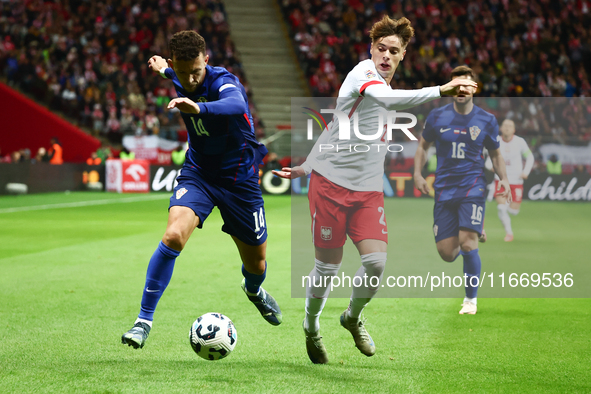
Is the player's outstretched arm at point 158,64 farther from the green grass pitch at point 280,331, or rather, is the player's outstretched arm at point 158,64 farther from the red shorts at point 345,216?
the green grass pitch at point 280,331

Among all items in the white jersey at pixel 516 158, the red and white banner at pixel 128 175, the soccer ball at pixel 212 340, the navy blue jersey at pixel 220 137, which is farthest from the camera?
the red and white banner at pixel 128 175

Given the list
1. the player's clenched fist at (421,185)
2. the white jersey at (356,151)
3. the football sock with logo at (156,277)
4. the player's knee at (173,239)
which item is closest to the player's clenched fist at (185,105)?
the player's knee at (173,239)

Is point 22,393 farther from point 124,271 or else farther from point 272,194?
point 272,194

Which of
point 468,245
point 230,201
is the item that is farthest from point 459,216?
point 230,201

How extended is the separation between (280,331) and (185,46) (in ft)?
7.99

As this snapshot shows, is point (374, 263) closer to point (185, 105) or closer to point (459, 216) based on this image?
point (185, 105)

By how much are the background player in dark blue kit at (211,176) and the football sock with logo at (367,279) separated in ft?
3.06

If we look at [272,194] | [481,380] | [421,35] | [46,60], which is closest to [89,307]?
[481,380]

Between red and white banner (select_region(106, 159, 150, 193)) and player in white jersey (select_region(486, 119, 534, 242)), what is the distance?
1671cm

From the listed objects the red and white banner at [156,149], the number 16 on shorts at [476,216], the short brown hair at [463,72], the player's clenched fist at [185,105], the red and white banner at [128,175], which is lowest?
the red and white banner at [128,175]

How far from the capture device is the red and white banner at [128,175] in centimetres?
2184

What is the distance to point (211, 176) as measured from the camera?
481 centimetres

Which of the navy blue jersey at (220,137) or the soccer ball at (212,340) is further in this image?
the navy blue jersey at (220,137)

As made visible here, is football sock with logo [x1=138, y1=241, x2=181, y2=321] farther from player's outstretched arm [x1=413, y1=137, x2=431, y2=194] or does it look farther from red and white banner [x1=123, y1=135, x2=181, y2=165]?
red and white banner [x1=123, y1=135, x2=181, y2=165]
